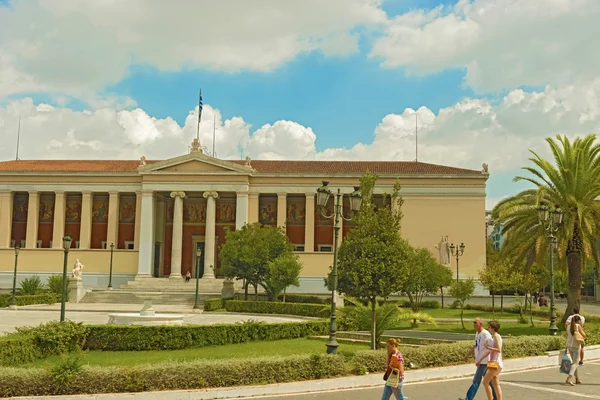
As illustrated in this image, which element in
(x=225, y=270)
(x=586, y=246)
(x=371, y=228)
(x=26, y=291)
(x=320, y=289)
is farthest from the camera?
(x=320, y=289)

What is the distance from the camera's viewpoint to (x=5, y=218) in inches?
2046

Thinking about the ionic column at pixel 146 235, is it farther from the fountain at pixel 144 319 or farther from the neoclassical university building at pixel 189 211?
the fountain at pixel 144 319

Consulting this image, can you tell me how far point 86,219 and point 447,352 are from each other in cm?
4255

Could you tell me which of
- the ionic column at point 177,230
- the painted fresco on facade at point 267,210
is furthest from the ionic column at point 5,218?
the painted fresco on facade at point 267,210

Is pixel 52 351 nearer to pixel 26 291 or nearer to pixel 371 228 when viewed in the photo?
pixel 371 228

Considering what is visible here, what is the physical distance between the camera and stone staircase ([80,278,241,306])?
42625 mm

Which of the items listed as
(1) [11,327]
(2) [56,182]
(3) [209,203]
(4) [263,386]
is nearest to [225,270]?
(3) [209,203]

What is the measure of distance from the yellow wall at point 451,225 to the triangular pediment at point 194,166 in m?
14.1

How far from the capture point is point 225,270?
39125 millimetres

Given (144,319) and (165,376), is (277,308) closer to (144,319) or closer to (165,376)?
(144,319)

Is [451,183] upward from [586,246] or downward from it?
upward

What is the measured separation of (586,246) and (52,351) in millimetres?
18936

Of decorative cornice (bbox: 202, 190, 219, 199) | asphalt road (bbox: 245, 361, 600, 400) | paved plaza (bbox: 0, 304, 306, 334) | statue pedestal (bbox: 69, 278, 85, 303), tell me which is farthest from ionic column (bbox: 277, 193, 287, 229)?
asphalt road (bbox: 245, 361, 600, 400)

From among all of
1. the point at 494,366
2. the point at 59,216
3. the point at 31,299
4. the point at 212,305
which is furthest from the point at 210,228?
the point at 494,366
